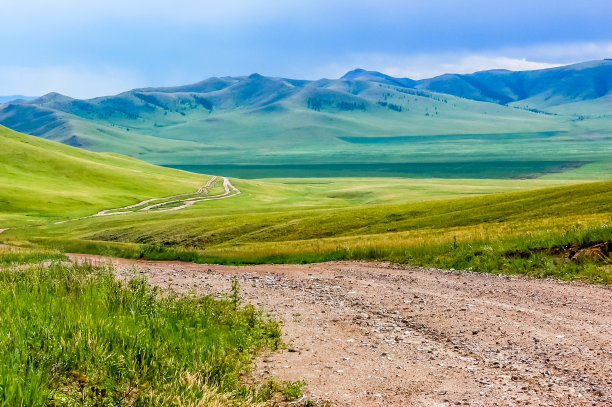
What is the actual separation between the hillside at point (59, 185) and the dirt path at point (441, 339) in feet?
284

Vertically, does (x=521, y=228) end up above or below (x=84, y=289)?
below

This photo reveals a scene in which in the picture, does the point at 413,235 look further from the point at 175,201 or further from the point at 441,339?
the point at 175,201

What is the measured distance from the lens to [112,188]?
14600 cm

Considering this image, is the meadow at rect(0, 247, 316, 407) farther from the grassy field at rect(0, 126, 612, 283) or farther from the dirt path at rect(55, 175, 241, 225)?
the dirt path at rect(55, 175, 241, 225)

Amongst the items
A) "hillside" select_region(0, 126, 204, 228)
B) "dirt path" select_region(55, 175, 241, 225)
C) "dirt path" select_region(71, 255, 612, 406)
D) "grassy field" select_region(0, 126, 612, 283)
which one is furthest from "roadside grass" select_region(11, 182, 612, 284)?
"hillside" select_region(0, 126, 204, 228)

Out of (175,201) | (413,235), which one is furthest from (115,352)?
(175,201)

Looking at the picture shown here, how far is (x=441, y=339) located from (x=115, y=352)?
302 inches

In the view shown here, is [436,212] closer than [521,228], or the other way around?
[521,228]

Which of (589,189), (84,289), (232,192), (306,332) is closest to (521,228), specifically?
(589,189)

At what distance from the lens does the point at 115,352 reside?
8.01m

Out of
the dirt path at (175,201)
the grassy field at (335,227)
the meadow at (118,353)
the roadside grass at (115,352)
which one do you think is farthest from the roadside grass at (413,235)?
the dirt path at (175,201)

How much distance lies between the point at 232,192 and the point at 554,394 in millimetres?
147862

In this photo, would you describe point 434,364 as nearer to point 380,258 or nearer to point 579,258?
point 579,258

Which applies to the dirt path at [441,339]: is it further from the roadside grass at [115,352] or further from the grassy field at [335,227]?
the grassy field at [335,227]
